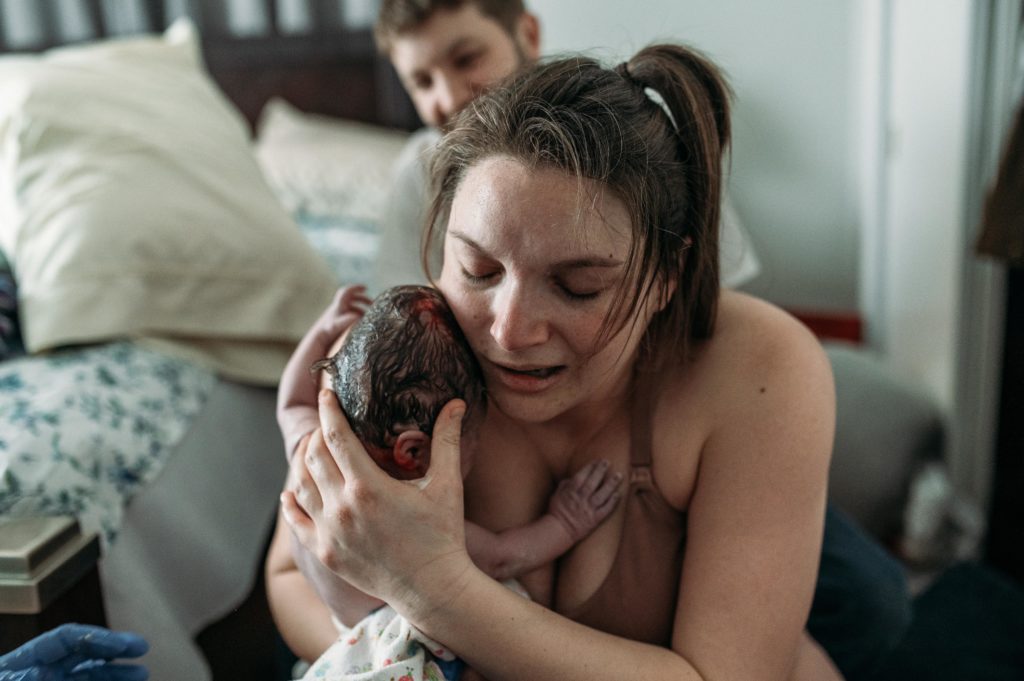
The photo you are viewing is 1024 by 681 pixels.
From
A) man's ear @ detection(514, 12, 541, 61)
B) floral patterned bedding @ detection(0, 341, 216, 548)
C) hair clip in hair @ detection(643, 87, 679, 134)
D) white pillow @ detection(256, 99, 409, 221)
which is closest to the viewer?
hair clip in hair @ detection(643, 87, 679, 134)

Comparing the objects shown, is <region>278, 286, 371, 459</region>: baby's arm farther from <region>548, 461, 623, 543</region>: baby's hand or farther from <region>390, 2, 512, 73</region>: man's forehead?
<region>390, 2, 512, 73</region>: man's forehead

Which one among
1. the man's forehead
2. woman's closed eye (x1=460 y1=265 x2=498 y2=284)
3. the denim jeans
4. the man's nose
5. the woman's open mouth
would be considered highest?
the man's forehead

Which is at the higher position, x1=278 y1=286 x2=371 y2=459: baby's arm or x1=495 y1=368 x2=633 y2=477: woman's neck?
x1=278 y1=286 x2=371 y2=459: baby's arm

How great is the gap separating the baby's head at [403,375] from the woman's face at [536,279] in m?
0.04

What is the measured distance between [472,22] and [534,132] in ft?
3.05

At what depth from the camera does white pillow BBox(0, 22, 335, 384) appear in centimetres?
160

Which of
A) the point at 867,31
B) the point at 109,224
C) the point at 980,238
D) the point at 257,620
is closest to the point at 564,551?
the point at 257,620

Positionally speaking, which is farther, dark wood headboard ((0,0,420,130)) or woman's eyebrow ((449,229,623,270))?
dark wood headboard ((0,0,420,130))

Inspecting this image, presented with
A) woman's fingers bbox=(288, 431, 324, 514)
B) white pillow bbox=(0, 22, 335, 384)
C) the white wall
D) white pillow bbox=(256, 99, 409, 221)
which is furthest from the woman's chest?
white pillow bbox=(256, 99, 409, 221)

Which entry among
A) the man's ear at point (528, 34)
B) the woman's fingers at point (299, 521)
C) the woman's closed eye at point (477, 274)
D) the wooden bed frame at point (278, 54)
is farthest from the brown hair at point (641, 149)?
the wooden bed frame at point (278, 54)

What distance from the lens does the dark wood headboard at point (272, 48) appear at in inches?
118

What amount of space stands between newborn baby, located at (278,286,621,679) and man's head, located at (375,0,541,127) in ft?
2.87

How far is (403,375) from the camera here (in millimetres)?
917

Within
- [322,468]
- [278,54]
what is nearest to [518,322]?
[322,468]
